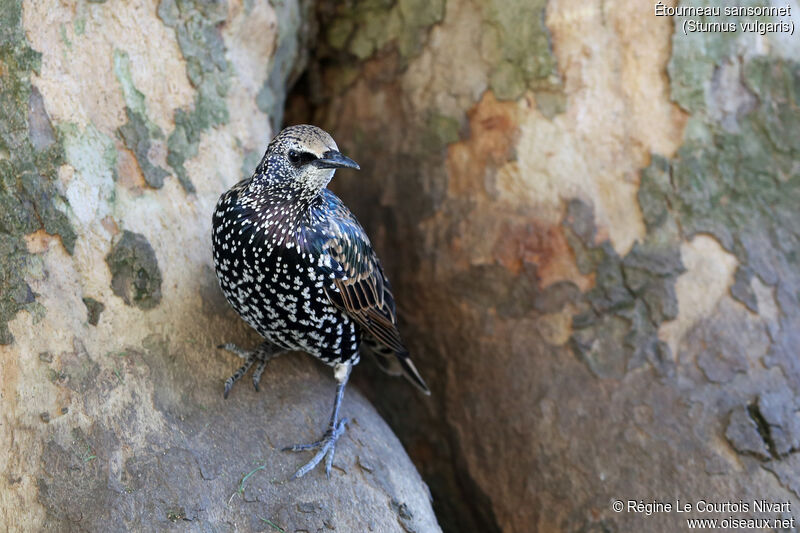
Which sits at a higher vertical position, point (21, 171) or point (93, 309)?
point (21, 171)

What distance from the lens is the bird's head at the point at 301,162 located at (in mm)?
2703

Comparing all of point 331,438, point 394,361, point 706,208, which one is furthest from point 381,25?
point 331,438

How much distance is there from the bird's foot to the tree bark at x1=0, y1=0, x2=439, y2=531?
1.4 inches

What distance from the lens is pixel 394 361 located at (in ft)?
12.0

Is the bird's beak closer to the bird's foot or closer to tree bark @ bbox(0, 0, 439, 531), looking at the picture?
tree bark @ bbox(0, 0, 439, 531)

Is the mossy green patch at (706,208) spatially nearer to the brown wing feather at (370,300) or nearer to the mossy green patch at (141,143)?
the brown wing feather at (370,300)

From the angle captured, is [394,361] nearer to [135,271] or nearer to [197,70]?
[135,271]

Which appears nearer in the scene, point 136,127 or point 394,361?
point 136,127

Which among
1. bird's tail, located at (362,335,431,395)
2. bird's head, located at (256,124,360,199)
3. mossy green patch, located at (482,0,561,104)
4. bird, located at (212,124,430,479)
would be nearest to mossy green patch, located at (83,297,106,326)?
bird, located at (212,124,430,479)

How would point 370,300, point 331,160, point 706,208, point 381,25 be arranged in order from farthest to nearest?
point 381,25, point 706,208, point 370,300, point 331,160

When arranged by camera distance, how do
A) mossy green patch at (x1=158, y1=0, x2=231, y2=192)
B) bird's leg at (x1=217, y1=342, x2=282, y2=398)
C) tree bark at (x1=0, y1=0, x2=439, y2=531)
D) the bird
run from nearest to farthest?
1. tree bark at (x1=0, y1=0, x2=439, y2=531)
2. the bird
3. bird's leg at (x1=217, y1=342, x2=282, y2=398)
4. mossy green patch at (x1=158, y1=0, x2=231, y2=192)

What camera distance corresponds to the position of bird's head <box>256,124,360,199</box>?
2703 mm

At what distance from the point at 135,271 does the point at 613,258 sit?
234cm

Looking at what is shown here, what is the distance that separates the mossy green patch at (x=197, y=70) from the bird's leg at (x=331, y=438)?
1119 mm
